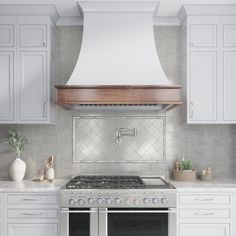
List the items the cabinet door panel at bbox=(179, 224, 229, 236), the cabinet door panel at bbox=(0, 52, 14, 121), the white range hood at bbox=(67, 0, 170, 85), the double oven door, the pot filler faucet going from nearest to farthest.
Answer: the double oven door
the cabinet door panel at bbox=(179, 224, 229, 236)
the white range hood at bbox=(67, 0, 170, 85)
the cabinet door panel at bbox=(0, 52, 14, 121)
the pot filler faucet

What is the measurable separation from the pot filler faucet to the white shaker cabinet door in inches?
44.2

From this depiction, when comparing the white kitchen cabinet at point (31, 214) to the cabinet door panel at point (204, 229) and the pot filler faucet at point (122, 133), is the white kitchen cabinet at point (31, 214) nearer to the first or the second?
the pot filler faucet at point (122, 133)

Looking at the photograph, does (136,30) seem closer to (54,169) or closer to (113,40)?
(113,40)

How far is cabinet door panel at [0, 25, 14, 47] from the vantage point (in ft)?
13.2

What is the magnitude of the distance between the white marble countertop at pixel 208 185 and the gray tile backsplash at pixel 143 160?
314 mm

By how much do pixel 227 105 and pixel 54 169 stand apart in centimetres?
182

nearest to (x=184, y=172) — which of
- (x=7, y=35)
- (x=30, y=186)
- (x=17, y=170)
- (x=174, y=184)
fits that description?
(x=174, y=184)

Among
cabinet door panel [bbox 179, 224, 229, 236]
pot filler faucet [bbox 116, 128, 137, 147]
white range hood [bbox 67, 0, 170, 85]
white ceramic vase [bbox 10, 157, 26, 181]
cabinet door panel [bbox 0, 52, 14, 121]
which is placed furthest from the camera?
pot filler faucet [bbox 116, 128, 137, 147]

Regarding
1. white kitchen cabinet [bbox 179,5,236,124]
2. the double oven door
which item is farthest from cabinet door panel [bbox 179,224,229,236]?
white kitchen cabinet [bbox 179,5,236,124]

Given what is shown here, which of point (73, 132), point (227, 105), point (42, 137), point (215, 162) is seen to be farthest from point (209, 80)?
point (42, 137)

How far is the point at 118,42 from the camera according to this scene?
4.00m

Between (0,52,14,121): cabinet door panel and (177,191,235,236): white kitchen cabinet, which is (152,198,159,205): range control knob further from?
(0,52,14,121): cabinet door panel

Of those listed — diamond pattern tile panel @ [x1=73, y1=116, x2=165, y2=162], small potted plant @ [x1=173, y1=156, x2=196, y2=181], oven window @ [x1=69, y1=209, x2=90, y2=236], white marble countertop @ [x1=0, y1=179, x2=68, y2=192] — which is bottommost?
oven window @ [x1=69, y1=209, x2=90, y2=236]

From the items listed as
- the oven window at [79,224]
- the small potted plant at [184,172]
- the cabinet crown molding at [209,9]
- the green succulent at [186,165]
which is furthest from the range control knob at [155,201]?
the cabinet crown molding at [209,9]
